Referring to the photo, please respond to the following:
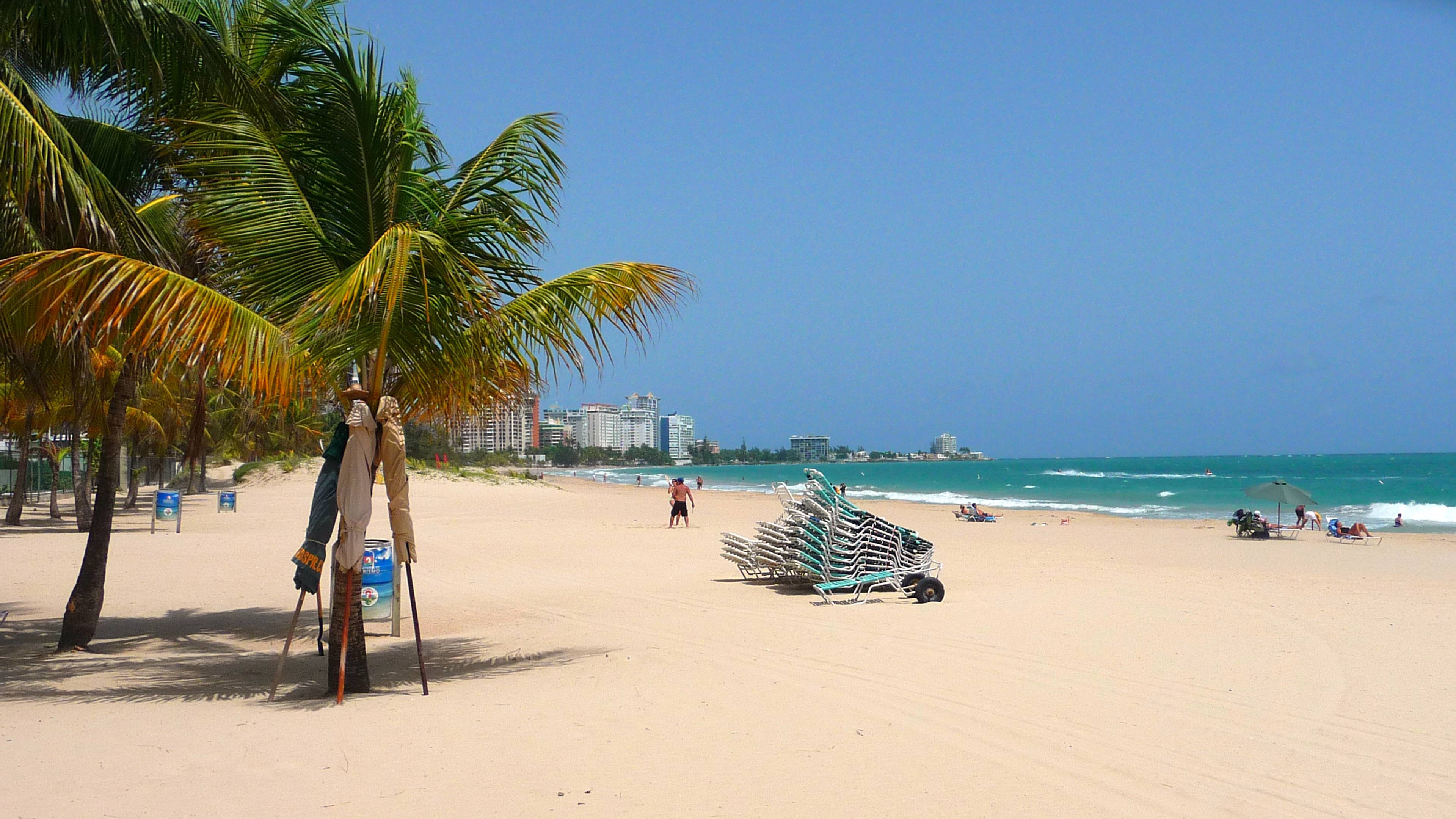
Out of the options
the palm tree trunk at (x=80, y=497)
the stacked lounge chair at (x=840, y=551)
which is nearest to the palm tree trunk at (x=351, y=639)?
the stacked lounge chair at (x=840, y=551)

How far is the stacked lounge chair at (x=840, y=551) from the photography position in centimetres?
1059

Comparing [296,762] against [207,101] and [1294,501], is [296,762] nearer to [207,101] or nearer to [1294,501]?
[207,101]

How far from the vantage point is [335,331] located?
6230 mm

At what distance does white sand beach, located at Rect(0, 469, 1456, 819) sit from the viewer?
4363 mm

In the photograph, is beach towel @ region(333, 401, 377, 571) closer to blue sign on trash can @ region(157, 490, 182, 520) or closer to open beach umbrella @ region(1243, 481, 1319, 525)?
blue sign on trash can @ region(157, 490, 182, 520)

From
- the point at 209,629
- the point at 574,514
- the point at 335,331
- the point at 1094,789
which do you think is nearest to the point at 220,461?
the point at 574,514

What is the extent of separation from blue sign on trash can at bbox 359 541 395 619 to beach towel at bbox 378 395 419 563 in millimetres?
Result: 2580

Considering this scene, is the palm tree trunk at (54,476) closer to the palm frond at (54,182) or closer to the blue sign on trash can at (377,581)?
the blue sign on trash can at (377,581)

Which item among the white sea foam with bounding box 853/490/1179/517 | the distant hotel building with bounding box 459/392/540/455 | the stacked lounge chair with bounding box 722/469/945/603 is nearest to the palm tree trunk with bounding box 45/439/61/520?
the stacked lounge chair with bounding box 722/469/945/603

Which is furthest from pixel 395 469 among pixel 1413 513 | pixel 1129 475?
pixel 1129 475

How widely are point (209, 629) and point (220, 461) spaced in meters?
51.8

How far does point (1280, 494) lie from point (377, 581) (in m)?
21.3

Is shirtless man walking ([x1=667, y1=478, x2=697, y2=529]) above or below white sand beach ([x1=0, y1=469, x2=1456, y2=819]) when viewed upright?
above

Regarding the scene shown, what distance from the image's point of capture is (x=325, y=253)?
21.8 feet
